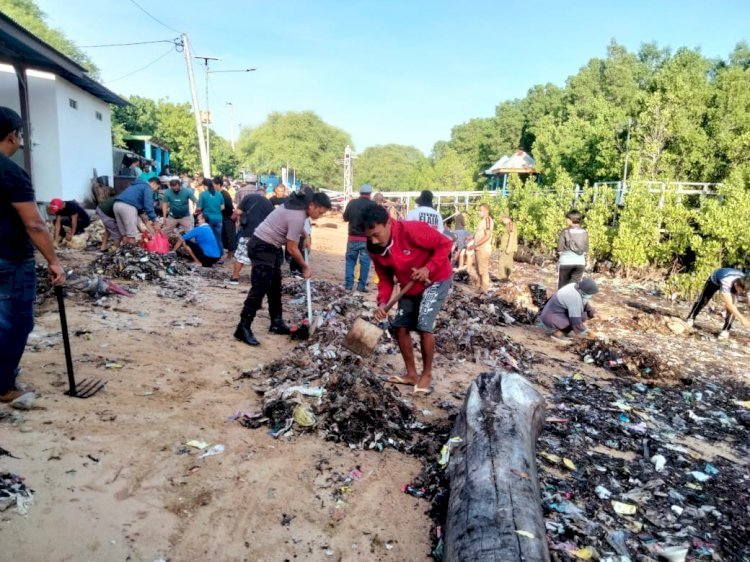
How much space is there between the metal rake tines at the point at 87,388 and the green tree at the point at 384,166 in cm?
6338

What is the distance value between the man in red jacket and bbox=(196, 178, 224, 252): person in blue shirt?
6.14 m

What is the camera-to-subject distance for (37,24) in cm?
3073

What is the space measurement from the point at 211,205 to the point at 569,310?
6681 millimetres

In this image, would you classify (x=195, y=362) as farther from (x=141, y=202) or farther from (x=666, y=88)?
(x=666, y=88)

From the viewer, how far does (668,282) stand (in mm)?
11336

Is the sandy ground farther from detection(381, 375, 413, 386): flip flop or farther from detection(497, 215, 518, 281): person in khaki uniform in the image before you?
detection(497, 215, 518, 281): person in khaki uniform

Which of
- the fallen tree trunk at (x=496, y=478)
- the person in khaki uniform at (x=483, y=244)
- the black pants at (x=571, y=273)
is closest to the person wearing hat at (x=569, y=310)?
the black pants at (x=571, y=273)

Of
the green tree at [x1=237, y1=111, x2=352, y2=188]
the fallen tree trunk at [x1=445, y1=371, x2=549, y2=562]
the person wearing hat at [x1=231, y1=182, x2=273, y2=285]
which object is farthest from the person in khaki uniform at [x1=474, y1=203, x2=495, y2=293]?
the green tree at [x1=237, y1=111, x2=352, y2=188]

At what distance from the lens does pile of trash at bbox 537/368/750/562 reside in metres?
2.61

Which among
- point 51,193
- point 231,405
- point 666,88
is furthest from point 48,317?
point 666,88

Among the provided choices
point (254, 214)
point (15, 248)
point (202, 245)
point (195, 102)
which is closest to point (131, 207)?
point (202, 245)

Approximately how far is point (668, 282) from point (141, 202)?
1107 centimetres

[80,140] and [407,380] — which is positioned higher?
[80,140]

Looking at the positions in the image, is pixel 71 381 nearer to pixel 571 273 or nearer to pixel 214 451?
pixel 214 451
